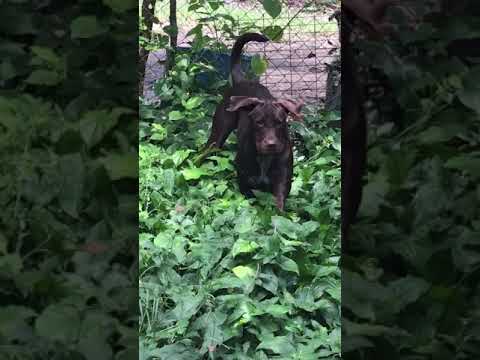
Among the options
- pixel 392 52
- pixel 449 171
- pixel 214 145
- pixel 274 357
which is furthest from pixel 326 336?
pixel 214 145

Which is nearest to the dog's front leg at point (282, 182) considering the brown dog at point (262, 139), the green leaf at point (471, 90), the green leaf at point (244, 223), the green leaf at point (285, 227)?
the brown dog at point (262, 139)

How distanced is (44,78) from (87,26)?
7.2 inches

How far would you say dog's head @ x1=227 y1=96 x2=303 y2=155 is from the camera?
299 cm

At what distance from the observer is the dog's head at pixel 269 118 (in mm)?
2992

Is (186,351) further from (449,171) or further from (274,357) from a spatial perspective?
(449,171)

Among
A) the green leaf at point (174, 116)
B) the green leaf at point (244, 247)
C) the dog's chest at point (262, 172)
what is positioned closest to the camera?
the green leaf at point (244, 247)

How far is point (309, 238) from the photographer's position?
2.51 metres

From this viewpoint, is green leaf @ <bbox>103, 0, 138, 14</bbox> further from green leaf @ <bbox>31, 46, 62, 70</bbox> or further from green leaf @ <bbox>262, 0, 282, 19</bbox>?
green leaf @ <bbox>262, 0, 282, 19</bbox>

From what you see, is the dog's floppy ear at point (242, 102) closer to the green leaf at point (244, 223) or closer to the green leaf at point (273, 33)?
the green leaf at point (273, 33)

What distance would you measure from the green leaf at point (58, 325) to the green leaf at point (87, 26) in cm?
63

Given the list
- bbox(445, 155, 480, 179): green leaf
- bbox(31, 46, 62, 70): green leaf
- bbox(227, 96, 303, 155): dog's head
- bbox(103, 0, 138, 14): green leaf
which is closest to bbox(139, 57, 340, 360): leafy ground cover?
bbox(227, 96, 303, 155): dog's head

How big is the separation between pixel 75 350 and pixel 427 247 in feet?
2.50

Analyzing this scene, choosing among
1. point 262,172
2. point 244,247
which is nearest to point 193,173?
point 262,172

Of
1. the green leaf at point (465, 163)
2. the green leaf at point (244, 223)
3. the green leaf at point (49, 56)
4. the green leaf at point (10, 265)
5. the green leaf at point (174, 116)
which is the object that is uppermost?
the green leaf at point (49, 56)
